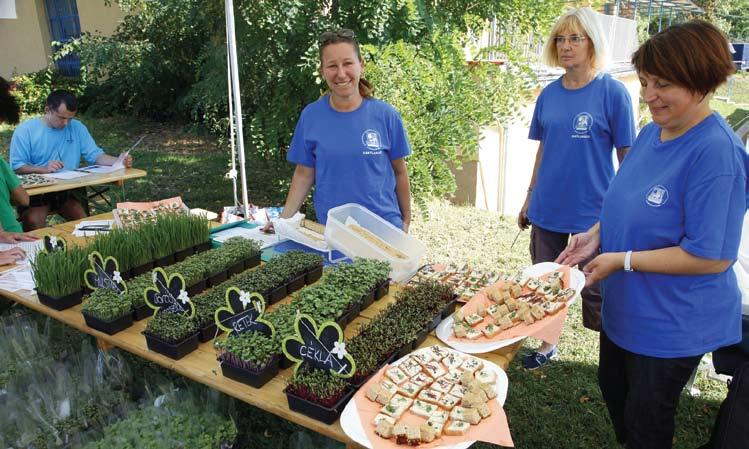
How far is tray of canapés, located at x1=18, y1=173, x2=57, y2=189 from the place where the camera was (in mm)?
4488

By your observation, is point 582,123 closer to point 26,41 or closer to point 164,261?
point 164,261

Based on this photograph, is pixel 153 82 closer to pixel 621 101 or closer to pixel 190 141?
pixel 190 141

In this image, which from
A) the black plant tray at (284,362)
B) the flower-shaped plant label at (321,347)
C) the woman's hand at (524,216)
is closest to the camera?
the flower-shaped plant label at (321,347)

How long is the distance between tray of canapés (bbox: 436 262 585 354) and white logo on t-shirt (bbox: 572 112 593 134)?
916 millimetres

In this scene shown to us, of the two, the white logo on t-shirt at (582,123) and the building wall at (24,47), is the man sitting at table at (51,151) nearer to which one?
the white logo on t-shirt at (582,123)

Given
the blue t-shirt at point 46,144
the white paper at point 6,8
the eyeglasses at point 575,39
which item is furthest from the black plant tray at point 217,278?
the blue t-shirt at point 46,144

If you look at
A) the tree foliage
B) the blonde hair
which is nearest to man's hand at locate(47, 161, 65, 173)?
the tree foliage

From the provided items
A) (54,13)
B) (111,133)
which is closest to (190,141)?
(111,133)

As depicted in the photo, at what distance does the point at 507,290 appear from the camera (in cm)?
214

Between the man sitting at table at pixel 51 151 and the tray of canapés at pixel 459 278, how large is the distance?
4001mm

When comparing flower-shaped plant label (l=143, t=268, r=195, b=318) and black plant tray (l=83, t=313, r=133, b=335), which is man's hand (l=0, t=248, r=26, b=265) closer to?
black plant tray (l=83, t=313, r=133, b=335)

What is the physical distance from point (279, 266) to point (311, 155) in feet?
2.40

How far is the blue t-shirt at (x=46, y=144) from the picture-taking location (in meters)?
4.98

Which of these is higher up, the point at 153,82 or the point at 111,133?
the point at 153,82
